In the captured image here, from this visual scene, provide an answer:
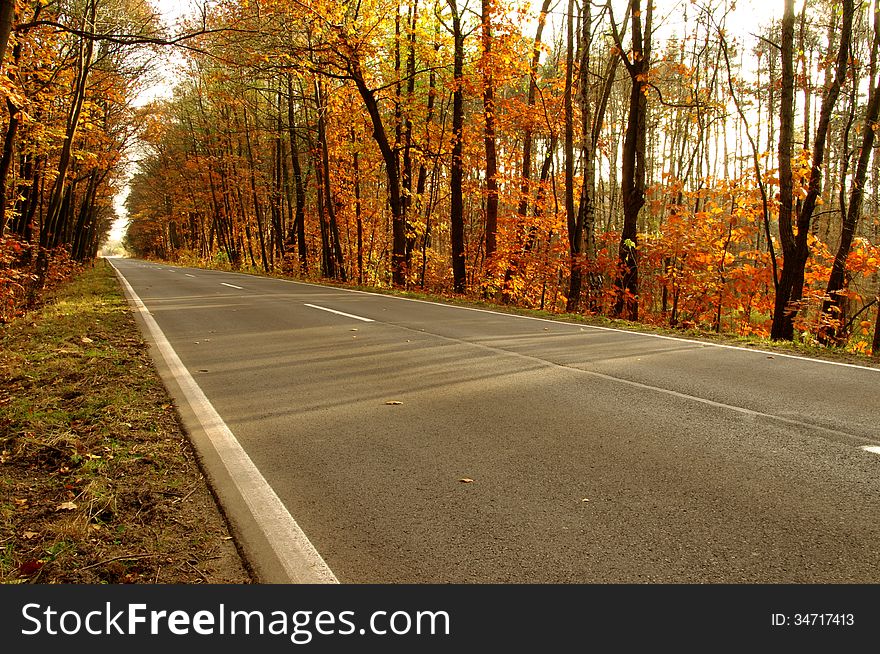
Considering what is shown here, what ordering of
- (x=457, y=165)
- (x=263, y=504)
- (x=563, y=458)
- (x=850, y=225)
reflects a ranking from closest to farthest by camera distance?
(x=263, y=504) < (x=563, y=458) < (x=850, y=225) < (x=457, y=165)

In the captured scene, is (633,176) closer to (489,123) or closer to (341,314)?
(489,123)

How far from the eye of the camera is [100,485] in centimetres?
370

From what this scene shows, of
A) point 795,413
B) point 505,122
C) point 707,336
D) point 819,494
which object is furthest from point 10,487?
point 505,122

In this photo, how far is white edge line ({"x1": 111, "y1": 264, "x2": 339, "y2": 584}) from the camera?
277 cm

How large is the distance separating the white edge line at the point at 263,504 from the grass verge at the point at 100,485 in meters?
0.20

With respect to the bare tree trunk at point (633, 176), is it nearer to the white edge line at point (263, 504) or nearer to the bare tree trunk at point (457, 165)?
the bare tree trunk at point (457, 165)

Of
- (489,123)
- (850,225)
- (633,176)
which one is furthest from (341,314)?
(489,123)

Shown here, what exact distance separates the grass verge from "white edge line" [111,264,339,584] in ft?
0.65

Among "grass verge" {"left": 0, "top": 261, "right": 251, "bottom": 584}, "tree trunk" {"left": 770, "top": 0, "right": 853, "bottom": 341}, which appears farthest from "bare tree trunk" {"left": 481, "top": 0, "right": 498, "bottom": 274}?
"grass verge" {"left": 0, "top": 261, "right": 251, "bottom": 584}

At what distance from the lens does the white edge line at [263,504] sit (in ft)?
9.07

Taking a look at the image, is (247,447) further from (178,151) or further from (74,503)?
(178,151)

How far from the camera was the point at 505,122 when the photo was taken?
65.7ft

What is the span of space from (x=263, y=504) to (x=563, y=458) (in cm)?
197

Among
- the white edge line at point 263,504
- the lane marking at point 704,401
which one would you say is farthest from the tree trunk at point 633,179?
the white edge line at point 263,504
